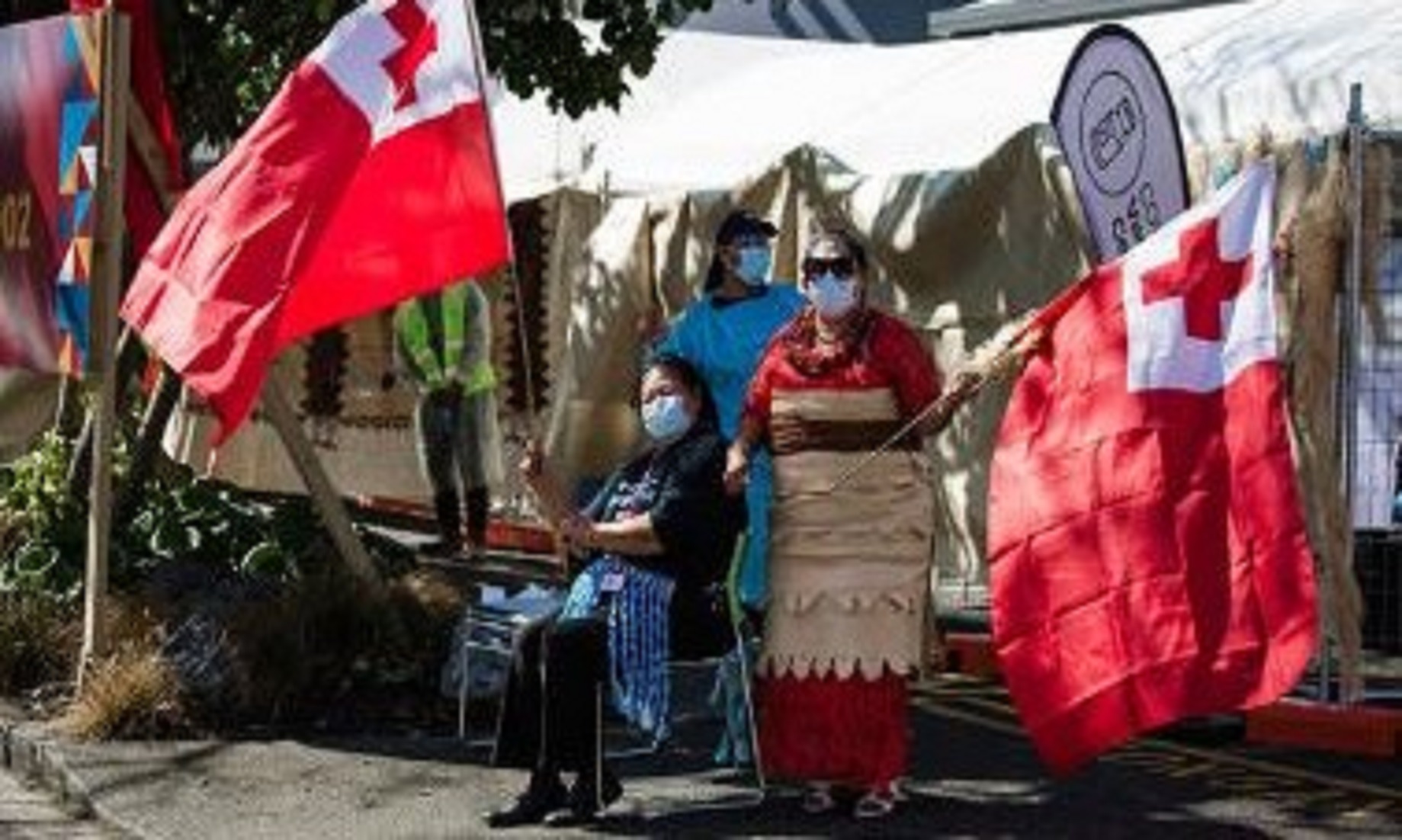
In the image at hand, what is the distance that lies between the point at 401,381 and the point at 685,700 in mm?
5401

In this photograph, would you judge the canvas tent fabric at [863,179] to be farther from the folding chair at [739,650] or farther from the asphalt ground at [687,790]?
the folding chair at [739,650]

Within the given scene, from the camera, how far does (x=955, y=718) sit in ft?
31.0

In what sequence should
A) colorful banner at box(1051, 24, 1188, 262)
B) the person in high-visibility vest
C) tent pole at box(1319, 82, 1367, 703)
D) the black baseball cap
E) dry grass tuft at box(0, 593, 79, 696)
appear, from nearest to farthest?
colorful banner at box(1051, 24, 1188, 262)
the black baseball cap
tent pole at box(1319, 82, 1367, 703)
dry grass tuft at box(0, 593, 79, 696)
the person in high-visibility vest

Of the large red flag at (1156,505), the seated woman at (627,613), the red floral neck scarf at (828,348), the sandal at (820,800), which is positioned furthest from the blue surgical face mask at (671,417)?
the sandal at (820,800)

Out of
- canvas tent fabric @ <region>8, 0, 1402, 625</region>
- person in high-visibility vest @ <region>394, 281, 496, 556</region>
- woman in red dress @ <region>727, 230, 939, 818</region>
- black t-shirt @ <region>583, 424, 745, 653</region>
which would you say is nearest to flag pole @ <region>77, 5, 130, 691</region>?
black t-shirt @ <region>583, 424, 745, 653</region>

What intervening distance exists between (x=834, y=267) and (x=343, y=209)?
5.58 ft

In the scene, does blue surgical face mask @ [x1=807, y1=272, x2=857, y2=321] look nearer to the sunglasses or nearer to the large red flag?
the sunglasses

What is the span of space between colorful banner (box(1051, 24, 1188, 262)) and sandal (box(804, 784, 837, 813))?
1.98 m

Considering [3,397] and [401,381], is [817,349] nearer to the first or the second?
[3,397]

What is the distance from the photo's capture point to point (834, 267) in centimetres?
733

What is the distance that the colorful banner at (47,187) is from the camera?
9508 millimetres

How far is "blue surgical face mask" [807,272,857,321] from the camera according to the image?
7.36 metres

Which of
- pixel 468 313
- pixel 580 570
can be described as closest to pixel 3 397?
pixel 468 313

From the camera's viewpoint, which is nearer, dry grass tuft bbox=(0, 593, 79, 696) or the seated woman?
the seated woman
